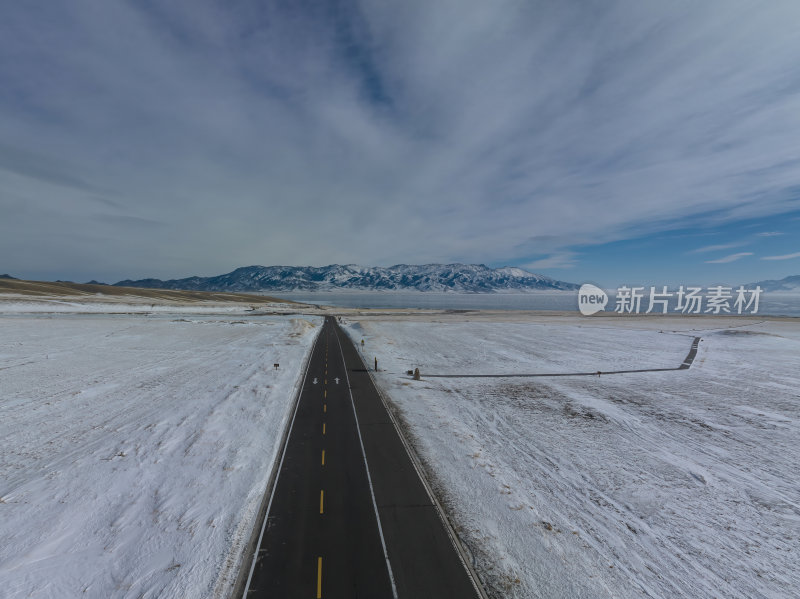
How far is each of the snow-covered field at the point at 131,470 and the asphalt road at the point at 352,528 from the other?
1440 millimetres

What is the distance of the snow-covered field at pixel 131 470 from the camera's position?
11375mm

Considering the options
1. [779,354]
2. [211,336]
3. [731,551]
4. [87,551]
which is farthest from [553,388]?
[211,336]

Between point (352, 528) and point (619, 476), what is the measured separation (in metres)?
14.4

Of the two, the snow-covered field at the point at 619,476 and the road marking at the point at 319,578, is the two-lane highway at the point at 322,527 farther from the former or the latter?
the snow-covered field at the point at 619,476

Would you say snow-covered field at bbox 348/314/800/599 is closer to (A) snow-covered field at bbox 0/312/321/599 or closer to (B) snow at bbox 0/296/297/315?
(A) snow-covered field at bbox 0/312/321/599

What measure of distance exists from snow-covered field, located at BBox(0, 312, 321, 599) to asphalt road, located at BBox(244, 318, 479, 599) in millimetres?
1440

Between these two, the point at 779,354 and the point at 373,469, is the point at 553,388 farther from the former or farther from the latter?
the point at 779,354

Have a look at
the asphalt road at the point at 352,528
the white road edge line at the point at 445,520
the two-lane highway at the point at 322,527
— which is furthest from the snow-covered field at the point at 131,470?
the white road edge line at the point at 445,520

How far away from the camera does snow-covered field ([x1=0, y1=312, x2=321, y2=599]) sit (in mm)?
11375

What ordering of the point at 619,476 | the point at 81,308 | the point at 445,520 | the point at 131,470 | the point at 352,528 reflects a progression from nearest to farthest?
the point at 352,528 < the point at 445,520 < the point at 131,470 < the point at 619,476 < the point at 81,308

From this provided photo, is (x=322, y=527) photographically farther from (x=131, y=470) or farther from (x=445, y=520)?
(x=131, y=470)

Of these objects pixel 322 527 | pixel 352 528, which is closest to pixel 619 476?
pixel 352 528

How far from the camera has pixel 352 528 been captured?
1317 cm

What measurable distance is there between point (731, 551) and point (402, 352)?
39.0 meters
